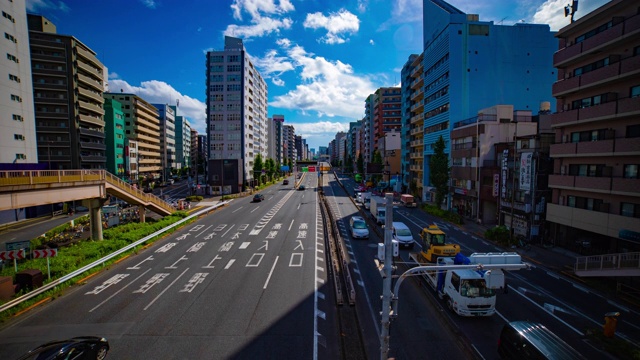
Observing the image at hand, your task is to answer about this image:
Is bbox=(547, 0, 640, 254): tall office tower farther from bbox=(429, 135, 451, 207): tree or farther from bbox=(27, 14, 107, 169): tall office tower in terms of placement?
bbox=(27, 14, 107, 169): tall office tower

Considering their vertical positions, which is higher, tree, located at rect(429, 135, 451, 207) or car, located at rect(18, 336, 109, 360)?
tree, located at rect(429, 135, 451, 207)

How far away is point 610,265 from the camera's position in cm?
1830

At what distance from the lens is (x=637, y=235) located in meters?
19.9

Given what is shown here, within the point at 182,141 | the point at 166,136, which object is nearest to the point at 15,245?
the point at 166,136

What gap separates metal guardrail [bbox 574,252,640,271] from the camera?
17.1 meters

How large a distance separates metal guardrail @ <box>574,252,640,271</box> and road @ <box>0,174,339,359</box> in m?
17.4

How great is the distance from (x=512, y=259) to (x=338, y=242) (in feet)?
57.6

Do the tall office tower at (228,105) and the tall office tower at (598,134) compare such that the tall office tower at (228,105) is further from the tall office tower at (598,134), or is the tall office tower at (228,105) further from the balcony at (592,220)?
the tall office tower at (598,134)

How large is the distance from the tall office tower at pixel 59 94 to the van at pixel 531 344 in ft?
235

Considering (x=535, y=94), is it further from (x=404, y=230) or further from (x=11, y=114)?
(x=11, y=114)

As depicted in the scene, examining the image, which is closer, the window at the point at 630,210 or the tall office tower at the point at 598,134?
Answer: the window at the point at 630,210

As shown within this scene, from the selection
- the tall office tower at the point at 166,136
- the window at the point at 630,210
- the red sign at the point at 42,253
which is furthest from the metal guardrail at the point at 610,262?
the tall office tower at the point at 166,136

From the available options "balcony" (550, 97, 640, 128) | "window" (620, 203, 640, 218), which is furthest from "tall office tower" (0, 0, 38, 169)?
"window" (620, 203, 640, 218)

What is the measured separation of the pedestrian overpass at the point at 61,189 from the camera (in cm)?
1955
